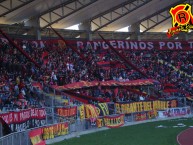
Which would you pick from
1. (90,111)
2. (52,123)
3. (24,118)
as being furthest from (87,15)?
(24,118)

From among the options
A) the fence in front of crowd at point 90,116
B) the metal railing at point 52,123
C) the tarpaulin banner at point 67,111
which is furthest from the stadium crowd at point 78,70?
the metal railing at point 52,123

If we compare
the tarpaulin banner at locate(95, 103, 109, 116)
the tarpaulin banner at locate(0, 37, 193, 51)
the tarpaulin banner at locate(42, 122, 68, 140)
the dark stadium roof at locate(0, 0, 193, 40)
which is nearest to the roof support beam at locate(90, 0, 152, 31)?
the dark stadium roof at locate(0, 0, 193, 40)

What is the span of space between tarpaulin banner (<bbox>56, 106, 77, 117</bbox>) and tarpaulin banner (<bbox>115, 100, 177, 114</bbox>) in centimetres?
531

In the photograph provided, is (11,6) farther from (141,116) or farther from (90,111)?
(141,116)

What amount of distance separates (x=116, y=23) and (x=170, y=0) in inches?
264

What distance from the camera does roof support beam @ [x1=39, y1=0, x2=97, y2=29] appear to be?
37250mm

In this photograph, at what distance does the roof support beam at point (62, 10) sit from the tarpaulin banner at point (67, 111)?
1452 centimetres

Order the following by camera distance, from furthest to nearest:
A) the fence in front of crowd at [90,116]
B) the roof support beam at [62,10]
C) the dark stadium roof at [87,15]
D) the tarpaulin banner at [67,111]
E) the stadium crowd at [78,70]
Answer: the roof support beam at [62,10] < the dark stadium roof at [87,15] < the stadium crowd at [78,70] < the tarpaulin banner at [67,111] < the fence in front of crowd at [90,116]

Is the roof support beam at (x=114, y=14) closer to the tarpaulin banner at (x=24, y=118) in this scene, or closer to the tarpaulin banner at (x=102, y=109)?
the tarpaulin banner at (x=102, y=109)

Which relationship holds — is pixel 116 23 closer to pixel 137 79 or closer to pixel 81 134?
pixel 137 79

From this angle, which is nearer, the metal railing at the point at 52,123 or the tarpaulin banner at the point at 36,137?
the metal railing at the point at 52,123

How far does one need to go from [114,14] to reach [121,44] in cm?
401

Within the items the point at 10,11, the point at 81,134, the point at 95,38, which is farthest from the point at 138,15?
the point at 81,134

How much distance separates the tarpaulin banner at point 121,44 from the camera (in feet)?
128
